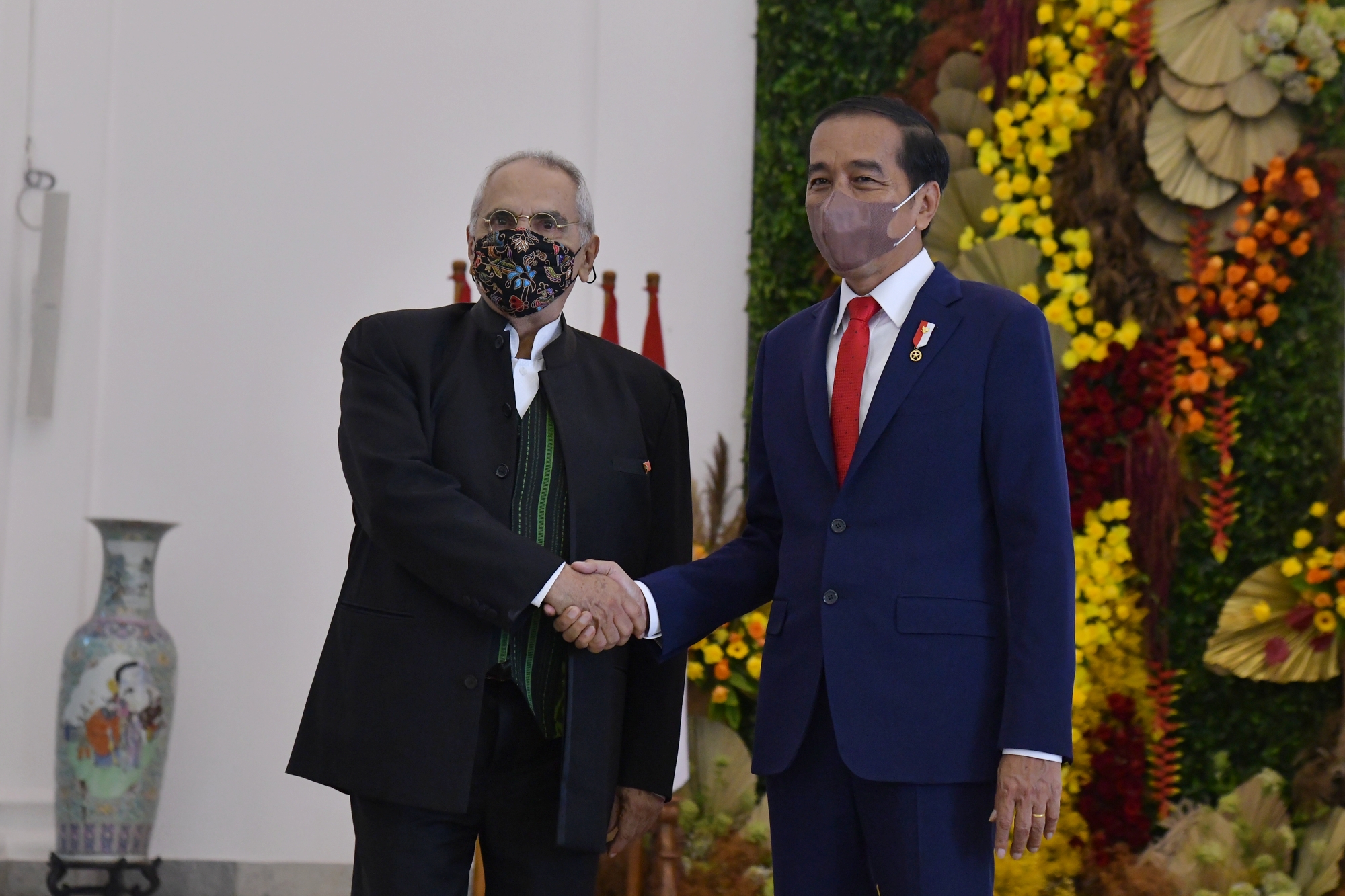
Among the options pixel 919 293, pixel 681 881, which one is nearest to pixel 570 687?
pixel 919 293

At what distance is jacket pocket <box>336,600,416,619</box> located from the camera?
2143 mm

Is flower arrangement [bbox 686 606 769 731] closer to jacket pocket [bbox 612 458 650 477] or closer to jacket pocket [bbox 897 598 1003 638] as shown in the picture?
jacket pocket [bbox 612 458 650 477]

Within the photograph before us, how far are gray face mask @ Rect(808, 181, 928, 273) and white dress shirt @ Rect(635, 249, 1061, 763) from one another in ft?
0.17

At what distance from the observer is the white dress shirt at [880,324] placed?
2.13 metres

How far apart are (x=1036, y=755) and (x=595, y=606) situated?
0.69 metres

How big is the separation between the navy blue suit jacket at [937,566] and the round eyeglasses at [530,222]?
53 centimetres

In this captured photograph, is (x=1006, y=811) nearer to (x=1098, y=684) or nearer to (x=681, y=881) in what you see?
(x=681, y=881)

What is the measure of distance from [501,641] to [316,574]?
3.20 metres

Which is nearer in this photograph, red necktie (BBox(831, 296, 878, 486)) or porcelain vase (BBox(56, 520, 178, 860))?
red necktie (BBox(831, 296, 878, 486))

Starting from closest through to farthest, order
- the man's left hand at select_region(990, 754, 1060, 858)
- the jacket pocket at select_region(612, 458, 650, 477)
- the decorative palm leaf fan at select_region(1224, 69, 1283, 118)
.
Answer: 1. the man's left hand at select_region(990, 754, 1060, 858)
2. the jacket pocket at select_region(612, 458, 650, 477)
3. the decorative palm leaf fan at select_region(1224, 69, 1283, 118)

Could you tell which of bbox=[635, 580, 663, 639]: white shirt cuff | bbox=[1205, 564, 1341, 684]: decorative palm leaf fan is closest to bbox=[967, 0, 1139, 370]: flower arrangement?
bbox=[1205, 564, 1341, 684]: decorative palm leaf fan

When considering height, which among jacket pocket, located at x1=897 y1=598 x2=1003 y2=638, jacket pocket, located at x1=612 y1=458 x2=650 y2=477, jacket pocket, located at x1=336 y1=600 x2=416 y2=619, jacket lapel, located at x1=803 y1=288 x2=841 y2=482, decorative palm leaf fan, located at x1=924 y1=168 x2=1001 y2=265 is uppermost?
decorative palm leaf fan, located at x1=924 y1=168 x2=1001 y2=265

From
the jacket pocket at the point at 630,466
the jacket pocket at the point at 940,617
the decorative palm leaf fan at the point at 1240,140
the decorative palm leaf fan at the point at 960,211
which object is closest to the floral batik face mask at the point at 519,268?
the jacket pocket at the point at 630,466

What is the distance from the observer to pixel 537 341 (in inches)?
92.7
